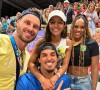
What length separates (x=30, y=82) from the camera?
2.99m

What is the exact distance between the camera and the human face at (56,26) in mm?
3450

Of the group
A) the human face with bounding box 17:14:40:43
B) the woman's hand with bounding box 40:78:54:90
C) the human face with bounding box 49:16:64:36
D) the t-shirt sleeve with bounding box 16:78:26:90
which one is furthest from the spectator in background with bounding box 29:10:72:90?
the human face with bounding box 17:14:40:43

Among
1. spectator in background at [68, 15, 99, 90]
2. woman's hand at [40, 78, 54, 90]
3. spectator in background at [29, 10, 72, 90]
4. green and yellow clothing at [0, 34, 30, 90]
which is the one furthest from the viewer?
spectator in background at [68, 15, 99, 90]

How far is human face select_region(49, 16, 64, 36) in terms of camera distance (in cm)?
345

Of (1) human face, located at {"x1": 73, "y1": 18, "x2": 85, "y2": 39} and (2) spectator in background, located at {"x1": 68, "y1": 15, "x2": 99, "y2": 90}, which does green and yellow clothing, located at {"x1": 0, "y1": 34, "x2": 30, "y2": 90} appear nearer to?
(2) spectator in background, located at {"x1": 68, "y1": 15, "x2": 99, "y2": 90}

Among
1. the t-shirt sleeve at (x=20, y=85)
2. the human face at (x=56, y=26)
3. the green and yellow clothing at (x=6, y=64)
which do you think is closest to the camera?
the green and yellow clothing at (x=6, y=64)

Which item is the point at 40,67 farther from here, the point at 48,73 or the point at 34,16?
the point at 34,16

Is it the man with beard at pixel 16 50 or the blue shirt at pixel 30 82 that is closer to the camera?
the man with beard at pixel 16 50

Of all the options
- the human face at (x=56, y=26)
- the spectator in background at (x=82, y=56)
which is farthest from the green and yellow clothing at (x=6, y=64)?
the spectator in background at (x=82, y=56)

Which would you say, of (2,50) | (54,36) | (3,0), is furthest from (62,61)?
(3,0)

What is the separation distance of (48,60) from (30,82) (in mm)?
333

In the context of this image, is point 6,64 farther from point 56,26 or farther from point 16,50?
point 56,26

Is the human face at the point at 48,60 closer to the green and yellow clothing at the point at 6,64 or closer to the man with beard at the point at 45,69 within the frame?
the man with beard at the point at 45,69

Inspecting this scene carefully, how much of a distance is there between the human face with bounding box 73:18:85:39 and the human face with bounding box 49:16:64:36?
0.28 meters
